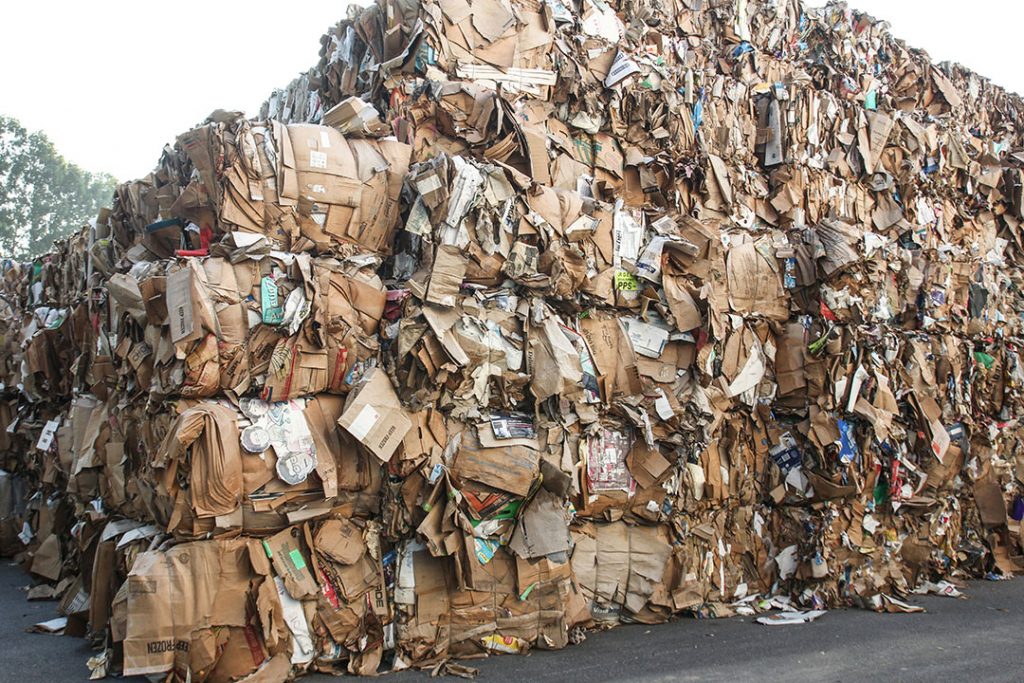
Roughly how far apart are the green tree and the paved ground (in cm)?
2204

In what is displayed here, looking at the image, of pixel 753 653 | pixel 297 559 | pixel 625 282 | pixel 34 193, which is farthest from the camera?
pixel 34 193

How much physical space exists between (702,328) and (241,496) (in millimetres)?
3235

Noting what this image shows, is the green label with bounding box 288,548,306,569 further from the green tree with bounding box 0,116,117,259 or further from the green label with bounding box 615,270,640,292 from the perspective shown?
the green tree with bounding box 0,116,117,259

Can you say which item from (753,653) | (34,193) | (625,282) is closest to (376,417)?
(625,282)

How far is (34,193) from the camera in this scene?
2392 centimetres

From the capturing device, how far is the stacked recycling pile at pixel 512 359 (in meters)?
3.97

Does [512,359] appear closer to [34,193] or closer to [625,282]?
[625,282]

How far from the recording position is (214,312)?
383 cm

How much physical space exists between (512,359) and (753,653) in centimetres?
231

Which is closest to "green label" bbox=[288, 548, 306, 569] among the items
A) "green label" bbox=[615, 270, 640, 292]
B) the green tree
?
"green label" bbox=[615, 270, 640, 292]

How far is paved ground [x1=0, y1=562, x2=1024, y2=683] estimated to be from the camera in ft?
13.6

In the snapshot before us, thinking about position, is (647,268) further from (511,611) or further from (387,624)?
(387,624)

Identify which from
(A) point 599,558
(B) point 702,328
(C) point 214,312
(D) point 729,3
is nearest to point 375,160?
(C) point 214,312

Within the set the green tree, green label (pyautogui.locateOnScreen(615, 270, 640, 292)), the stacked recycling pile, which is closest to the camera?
the stacked recycling pile
